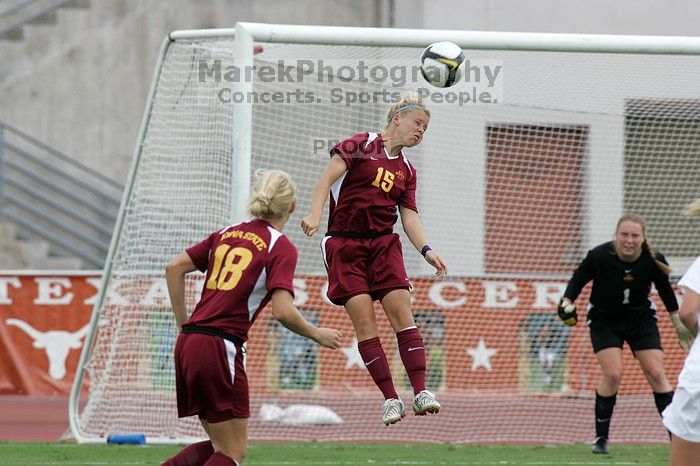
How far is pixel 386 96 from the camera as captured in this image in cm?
1359

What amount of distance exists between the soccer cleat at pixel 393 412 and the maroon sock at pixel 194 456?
1.63 m

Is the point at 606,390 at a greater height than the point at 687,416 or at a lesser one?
lesser

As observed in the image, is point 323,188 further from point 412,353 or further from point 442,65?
point 442,65

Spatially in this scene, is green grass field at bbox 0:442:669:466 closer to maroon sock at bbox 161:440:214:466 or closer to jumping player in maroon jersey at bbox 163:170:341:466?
maroon sock at bbox 161:440:214:466

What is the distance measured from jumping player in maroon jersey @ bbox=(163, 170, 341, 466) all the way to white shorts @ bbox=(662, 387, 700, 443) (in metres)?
1.61

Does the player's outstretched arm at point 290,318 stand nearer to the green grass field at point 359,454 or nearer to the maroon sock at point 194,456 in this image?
the maroon sock at point 194,456

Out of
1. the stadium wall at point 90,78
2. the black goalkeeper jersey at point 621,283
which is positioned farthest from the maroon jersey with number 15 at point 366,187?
the stadium wall at point 90,78

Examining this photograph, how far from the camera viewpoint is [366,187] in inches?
319

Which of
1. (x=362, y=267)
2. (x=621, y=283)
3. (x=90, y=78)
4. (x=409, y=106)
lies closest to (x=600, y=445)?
(x=621, y=283)

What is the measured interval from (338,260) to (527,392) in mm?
7000

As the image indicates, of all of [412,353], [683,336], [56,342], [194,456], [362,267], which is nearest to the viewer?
[194,456]

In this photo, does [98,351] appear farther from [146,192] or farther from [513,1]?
[513,1]

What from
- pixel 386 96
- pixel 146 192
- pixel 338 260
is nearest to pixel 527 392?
pixel 386 96

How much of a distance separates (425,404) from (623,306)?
10.2 feet
